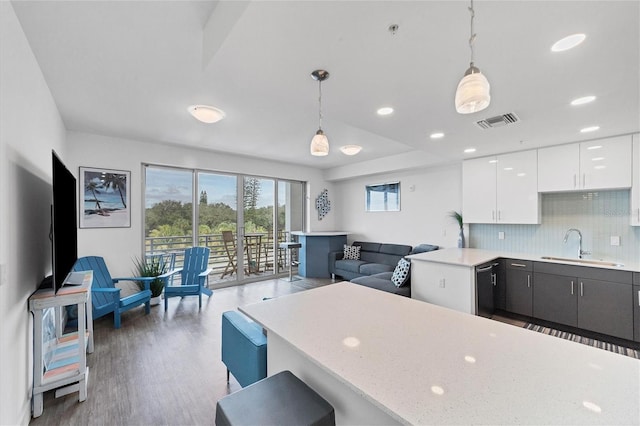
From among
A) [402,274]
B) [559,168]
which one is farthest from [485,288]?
[559,168]

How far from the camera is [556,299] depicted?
329cm

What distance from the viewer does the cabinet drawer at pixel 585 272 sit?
2.88 metres

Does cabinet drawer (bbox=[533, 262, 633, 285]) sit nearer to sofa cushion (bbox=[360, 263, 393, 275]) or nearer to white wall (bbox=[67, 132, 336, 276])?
sofa cushion (bbox=[360, 263, 393, 275])

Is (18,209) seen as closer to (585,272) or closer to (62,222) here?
(62,222)

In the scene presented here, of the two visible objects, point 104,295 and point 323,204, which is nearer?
point 104,295

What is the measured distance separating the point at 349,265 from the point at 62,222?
4.61 meters

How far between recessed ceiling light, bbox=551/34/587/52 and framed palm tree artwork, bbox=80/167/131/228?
5.21m

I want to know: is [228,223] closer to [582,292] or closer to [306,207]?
[306,207]

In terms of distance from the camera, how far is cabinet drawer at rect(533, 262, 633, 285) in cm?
288

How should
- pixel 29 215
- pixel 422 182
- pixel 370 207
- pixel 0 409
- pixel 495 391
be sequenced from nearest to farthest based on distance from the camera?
pixel 495 391
pixel 0 409
pixel 29 215
pixel 422 182
pixel 370 207

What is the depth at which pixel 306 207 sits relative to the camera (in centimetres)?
689

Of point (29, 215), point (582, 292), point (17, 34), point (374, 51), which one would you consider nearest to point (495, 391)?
point (374, 51)

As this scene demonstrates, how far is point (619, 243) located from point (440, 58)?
360 centimetres

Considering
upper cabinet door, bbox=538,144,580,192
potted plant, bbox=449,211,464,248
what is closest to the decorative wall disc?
potted plant, bbox=449,211,464,248
